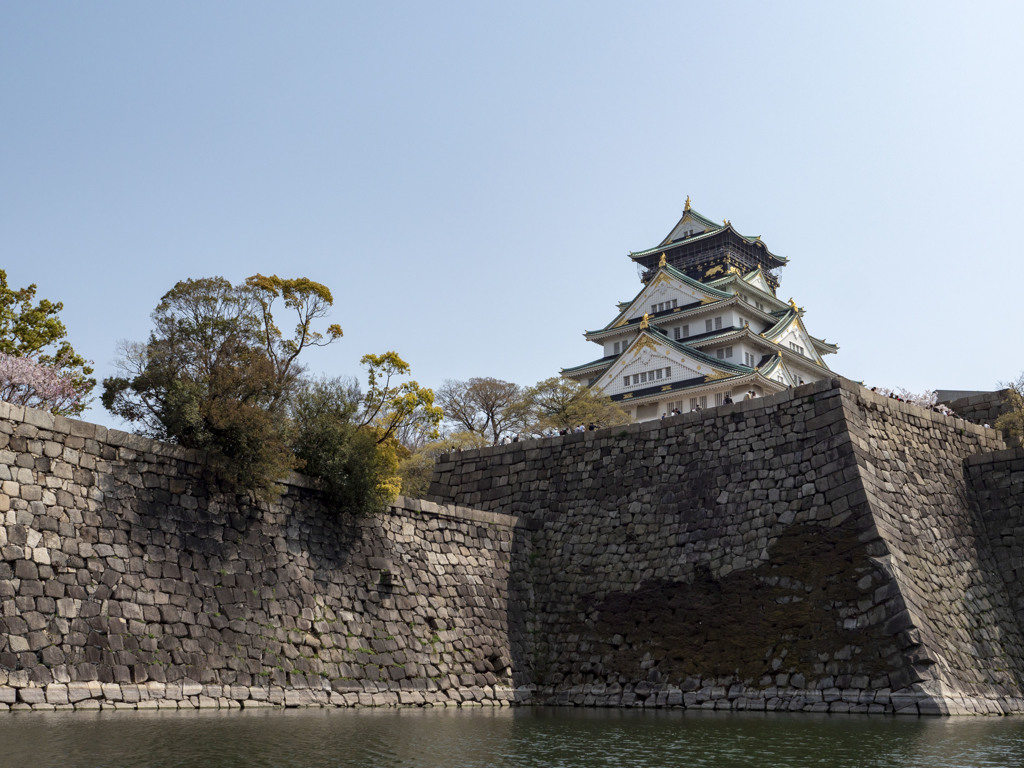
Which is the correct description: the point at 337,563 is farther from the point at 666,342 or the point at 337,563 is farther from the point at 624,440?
the point at 666,342

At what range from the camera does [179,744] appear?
31.8ft

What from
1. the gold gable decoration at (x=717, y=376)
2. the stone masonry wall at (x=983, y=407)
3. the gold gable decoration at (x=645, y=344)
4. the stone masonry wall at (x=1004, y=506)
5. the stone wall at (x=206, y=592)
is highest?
the gold gable decoration at (x=645, y=344)

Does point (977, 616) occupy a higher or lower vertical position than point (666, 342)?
lower

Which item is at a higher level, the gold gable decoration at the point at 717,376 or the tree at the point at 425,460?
the gold gable decoration at the point at 717,376

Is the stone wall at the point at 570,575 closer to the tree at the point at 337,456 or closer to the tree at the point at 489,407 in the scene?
the tree at the point at 337,456

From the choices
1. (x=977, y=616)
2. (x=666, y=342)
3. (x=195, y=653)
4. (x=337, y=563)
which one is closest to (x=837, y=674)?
(x=977, y=616)

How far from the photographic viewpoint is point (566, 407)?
42156 mm

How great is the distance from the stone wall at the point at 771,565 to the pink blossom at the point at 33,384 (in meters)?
11.7

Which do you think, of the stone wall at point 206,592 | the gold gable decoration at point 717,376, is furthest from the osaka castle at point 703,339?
the stone wall at point 206,592

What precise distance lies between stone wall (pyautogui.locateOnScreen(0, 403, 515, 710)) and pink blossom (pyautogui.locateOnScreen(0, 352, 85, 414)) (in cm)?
972

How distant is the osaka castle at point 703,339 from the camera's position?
5156cm

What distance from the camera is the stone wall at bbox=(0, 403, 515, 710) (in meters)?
12.7

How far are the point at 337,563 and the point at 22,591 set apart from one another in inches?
230

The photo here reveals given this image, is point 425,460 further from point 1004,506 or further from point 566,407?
point 1004,506
